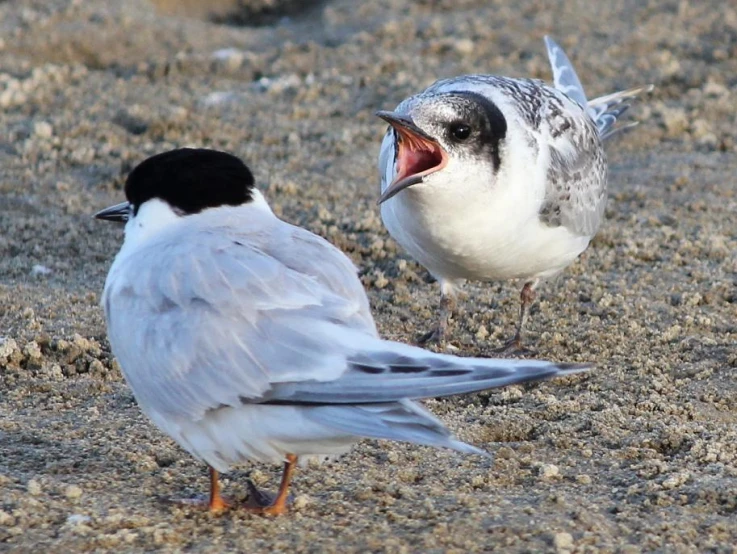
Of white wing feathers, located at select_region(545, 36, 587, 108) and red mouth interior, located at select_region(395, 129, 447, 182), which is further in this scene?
white wing feathers, located at select_region(545, 36, 587, 108)

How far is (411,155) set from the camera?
4.28m

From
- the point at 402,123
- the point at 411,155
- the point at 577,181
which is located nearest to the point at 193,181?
the point at 402,123

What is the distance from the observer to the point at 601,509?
11.1ft

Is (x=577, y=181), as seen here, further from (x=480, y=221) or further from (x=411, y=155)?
(x=411, y=155)

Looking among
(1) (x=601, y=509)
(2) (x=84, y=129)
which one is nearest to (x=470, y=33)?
(2) (x=84, y=129)

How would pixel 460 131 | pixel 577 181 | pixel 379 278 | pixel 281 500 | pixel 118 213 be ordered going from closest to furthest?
pixel 281 500 → pixel 118 213 → pixel 460 131 → pixel 577 181 → pixel 379 278

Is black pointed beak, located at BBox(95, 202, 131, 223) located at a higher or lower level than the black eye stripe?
lower

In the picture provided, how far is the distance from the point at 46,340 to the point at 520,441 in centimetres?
174

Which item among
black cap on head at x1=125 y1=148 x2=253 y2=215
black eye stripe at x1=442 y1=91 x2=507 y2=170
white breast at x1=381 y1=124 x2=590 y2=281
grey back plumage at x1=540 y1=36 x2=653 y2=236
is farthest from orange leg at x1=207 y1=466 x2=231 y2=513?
grey back plumage at x1=540 y1=36 x2=653 y2=236

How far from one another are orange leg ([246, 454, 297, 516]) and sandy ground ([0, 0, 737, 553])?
1.5 inches

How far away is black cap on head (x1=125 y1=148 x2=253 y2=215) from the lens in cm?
356

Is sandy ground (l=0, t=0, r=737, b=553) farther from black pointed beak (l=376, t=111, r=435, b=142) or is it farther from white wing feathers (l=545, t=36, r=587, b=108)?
black pointed beak (l=376, t=111, r=435, b=142)

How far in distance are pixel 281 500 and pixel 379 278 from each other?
2059mm

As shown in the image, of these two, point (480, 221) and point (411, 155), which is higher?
point (411, 155)
